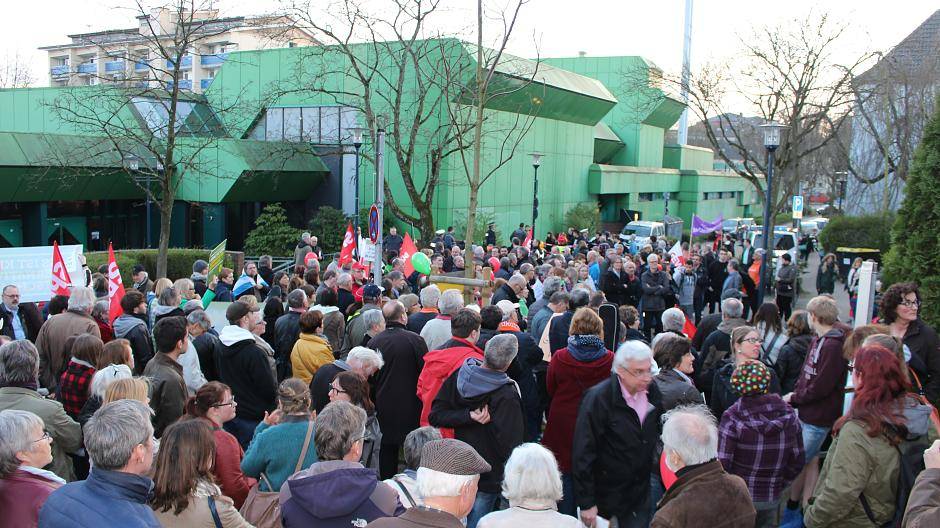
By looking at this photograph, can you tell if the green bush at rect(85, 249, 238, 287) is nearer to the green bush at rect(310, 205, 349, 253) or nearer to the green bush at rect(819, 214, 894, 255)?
the green bush at rect(310, 205, 349, 253)

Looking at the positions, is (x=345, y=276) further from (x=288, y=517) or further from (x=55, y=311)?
(x=288, y=517)

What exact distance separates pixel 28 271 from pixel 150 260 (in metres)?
10.8

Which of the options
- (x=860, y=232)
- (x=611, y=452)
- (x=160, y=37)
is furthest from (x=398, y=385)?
(x=860, y=232)

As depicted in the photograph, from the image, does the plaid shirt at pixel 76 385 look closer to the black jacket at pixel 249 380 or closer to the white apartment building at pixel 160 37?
the black jacket at pixel 249 380

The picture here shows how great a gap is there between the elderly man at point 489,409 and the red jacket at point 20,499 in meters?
2.53

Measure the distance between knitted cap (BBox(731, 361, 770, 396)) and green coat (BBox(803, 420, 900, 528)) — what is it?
542 millimetres

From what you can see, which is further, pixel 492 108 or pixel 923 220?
pixel 492 108

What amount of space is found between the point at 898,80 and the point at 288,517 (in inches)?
1235

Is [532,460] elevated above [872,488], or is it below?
above

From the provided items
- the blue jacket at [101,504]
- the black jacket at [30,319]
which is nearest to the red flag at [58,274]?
the black jacket at [30,319]

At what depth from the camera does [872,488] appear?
4652mm

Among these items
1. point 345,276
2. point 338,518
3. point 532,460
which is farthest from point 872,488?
point 345,276

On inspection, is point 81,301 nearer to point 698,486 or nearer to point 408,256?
point 698,486

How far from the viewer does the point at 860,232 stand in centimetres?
2972
